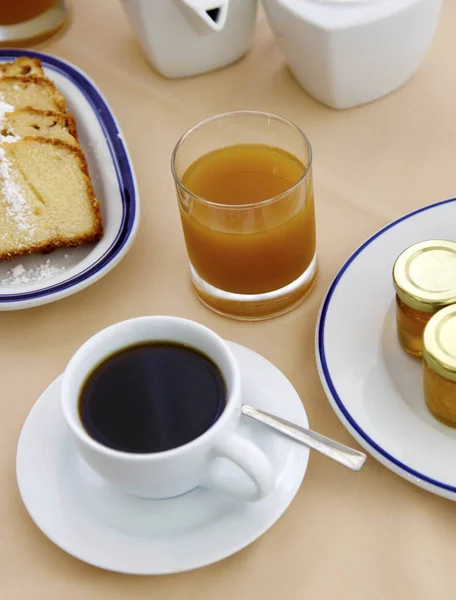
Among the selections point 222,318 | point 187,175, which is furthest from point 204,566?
point 187,175

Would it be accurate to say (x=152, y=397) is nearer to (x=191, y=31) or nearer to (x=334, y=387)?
(x=334, y=387)

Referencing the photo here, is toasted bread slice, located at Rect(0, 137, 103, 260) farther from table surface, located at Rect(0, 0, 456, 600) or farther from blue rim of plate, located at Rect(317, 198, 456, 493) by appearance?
blue rim of plate, located at Rect(317, 198, 456, 493)

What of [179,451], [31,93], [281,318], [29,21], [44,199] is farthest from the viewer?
[29,21]

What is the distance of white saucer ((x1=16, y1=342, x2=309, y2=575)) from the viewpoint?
62cm

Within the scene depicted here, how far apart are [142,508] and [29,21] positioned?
3.40ft

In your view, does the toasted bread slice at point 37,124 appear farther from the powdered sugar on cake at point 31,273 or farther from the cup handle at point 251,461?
the cup handle at point 251,461

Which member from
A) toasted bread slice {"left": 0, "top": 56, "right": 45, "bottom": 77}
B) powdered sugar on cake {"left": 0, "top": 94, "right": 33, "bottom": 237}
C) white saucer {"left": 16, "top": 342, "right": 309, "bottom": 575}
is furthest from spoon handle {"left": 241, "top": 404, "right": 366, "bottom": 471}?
toasted bread slice {"left": 0, "top": 56, "right": 45, "bottom": 77}

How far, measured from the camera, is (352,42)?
1010 millimetres

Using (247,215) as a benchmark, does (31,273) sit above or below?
below

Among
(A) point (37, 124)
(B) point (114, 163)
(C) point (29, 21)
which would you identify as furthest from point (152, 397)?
(C) point (29, 21)

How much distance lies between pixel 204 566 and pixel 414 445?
0.73 feet

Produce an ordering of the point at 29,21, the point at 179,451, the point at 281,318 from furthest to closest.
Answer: the point at 29,21 → the point at 281,318 → the point at 179,451

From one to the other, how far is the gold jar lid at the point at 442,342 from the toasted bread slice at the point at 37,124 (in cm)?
62

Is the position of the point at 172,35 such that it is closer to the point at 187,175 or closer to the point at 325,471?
the point at 187,175
